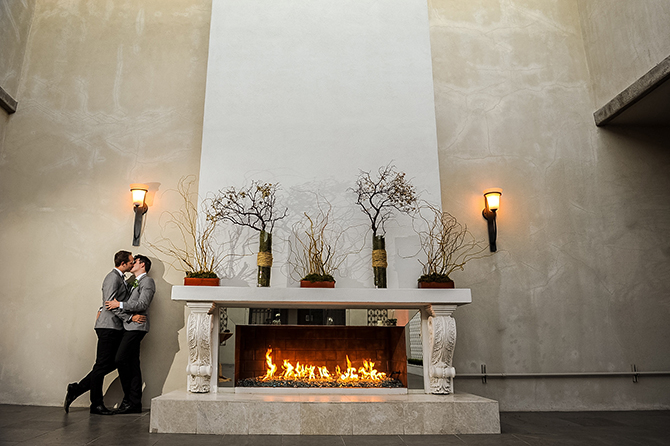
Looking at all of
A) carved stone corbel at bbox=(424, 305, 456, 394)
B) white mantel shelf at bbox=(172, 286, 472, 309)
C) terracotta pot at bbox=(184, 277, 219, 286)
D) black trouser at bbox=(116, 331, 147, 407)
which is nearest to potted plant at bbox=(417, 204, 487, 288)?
white mantel shelf at bbox=(172, 286, 472, 309)

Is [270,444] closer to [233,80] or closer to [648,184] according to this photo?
[233,80]

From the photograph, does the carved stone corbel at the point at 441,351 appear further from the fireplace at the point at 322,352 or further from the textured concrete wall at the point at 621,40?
the textured concrete wall at the point at 621,40

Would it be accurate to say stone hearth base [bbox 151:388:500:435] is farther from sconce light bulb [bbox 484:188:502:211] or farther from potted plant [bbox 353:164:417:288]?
sconce light bulb [bbox 484:188:502:211]

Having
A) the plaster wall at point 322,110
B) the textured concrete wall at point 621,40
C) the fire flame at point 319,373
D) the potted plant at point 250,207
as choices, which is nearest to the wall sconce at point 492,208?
the plaster wall at point 322,110

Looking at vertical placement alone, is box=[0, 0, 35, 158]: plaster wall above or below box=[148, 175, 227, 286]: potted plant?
above

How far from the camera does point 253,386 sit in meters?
3.54

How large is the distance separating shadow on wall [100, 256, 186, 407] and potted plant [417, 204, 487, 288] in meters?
2.27

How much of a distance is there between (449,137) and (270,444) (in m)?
3.42

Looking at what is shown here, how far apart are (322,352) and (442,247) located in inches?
51.0

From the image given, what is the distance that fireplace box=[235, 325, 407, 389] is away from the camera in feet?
12.1

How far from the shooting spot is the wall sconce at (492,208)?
452 centimetres

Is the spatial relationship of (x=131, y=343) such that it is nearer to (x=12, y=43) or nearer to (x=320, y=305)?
(x=320, y=305)

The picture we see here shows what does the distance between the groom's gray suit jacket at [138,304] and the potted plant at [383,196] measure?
1.90m

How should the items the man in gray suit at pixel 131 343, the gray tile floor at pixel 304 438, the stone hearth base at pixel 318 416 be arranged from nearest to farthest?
the gray tile floor at pixel 304 438 < the stone hearth base at pixel 318 416 < the man in gray suit at pixel 131 343
